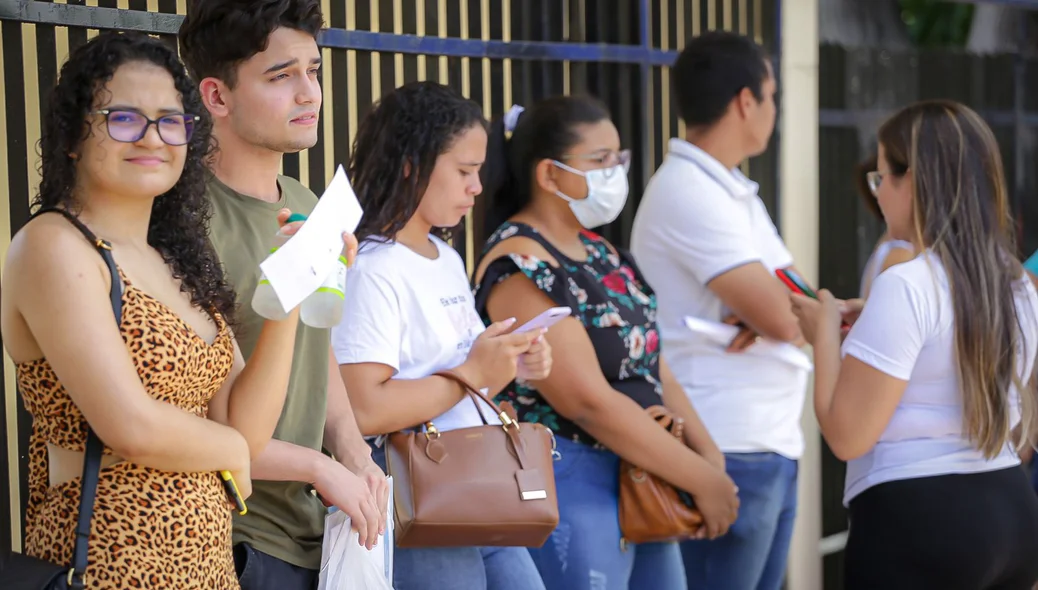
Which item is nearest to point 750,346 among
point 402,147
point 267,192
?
point 402,147

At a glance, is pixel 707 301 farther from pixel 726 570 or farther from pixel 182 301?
pixel 182 301

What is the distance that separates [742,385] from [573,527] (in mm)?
835

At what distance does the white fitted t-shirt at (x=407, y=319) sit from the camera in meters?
2.60

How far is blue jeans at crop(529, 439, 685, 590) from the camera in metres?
3.02

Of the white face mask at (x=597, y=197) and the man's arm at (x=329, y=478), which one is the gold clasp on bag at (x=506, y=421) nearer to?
the man's arm at (x=329, y=478)

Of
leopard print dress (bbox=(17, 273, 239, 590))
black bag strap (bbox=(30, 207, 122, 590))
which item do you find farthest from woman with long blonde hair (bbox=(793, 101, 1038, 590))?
black bag strap (bbox=(30, 207, 122, 590))

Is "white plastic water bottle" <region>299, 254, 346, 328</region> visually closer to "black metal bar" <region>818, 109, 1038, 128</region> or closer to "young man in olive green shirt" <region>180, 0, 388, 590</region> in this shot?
"young man in olive green shirt" <region>180, 0, 388, 590</region>

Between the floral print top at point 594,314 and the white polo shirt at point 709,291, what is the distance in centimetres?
39

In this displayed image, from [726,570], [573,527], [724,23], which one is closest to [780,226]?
[724,23]

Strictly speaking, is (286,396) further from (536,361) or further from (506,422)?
(536,361)

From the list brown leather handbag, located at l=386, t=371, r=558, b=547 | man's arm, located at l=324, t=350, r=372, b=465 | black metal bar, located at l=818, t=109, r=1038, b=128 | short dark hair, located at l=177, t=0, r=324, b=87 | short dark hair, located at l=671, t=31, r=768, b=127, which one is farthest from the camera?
black metal bar, located at l=818, t=109, r=1038, b=128

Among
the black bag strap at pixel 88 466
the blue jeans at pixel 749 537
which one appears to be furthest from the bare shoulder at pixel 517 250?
the black bag strap at pixel 88 466

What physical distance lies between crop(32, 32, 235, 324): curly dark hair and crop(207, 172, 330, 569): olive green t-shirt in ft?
0.29

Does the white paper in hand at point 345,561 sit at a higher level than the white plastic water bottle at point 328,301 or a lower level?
lower
